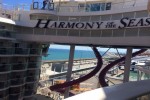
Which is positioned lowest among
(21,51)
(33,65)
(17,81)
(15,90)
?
(15,90)

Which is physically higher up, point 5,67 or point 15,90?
point 5,67

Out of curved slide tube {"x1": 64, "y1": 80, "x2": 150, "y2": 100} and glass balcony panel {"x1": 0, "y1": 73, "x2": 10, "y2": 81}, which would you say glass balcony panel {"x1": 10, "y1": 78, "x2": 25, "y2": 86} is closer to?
glass balcony panel {"x1": 0, "y1": 73, "x2": 10, "y2": 81}

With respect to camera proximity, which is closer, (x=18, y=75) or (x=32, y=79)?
(x=18, y=75)

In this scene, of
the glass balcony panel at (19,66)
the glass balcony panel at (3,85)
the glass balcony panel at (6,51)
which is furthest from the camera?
the glass balcony panel at (19,66)

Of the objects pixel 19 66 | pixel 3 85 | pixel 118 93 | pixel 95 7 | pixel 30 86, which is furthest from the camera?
pixel 30 86

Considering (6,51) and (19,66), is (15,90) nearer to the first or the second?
(19,66)

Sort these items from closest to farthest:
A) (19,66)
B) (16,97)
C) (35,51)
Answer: (16,97) → (19,66) → (35,51)

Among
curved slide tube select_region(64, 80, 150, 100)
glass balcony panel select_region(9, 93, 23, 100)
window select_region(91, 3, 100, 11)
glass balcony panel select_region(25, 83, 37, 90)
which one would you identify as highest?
window select_region(91, 3, 100, 11)

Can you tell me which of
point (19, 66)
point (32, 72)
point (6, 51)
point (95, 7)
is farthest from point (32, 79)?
point (95, 7)

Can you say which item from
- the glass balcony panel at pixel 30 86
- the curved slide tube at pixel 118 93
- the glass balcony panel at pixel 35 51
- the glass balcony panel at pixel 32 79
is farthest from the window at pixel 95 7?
the curved slide tube at pixel 118 93

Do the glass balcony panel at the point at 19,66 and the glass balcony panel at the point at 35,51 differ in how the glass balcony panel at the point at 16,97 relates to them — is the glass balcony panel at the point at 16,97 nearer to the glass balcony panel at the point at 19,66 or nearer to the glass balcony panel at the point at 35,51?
the glass balcony panel at the point at 19,66

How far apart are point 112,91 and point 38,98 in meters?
35.7

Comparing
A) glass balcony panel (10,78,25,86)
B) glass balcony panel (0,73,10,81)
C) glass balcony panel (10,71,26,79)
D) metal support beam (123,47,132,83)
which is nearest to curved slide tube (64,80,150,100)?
metal support beam (123,47,132,83)

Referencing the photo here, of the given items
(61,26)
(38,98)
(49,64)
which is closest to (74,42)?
(61,26)
